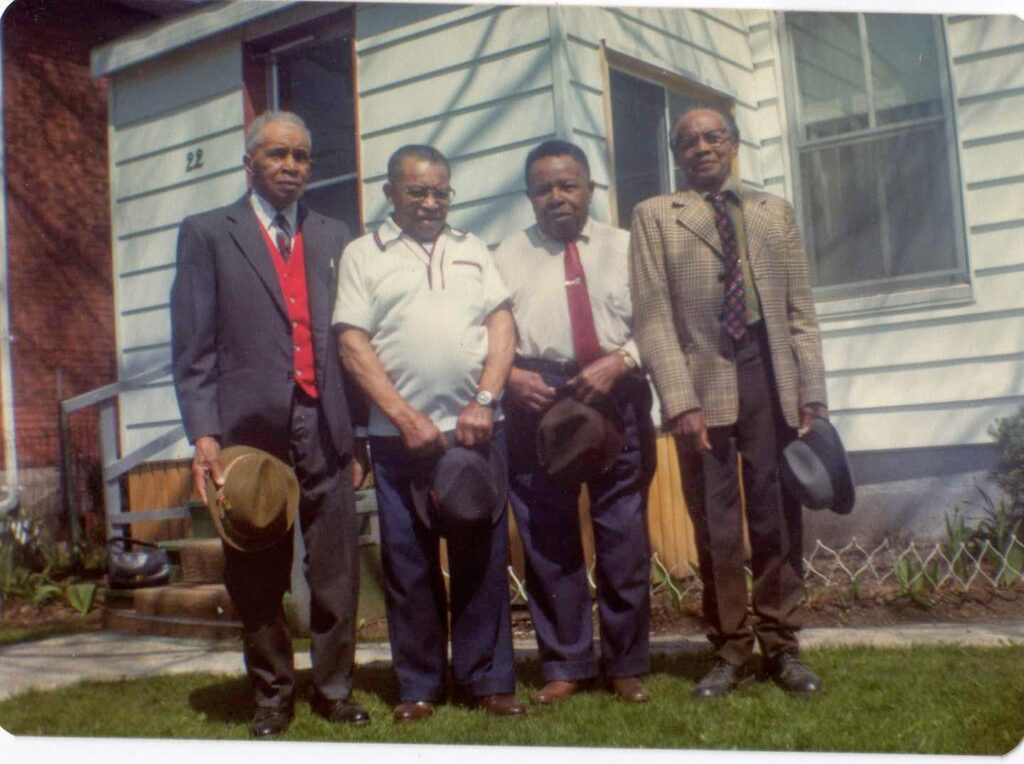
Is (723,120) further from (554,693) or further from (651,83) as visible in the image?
(554,693)

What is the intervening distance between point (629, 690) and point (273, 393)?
1.30m

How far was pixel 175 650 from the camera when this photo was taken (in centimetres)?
354

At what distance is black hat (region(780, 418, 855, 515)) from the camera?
2863mm

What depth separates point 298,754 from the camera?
2.84m

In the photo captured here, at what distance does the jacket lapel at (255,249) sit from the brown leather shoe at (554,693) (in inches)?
50.8

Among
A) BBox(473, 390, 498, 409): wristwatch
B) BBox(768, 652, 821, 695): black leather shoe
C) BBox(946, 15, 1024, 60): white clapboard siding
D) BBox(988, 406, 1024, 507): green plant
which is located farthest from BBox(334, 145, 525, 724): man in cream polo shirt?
BBox(946, 15, 1024, 60): white clapboard siding

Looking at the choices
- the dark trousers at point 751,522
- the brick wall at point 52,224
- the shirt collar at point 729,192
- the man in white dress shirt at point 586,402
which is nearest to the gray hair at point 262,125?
the man in white dress shirt at point 586,402

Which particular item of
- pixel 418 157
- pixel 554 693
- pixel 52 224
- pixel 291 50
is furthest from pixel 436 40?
pixel 554 693

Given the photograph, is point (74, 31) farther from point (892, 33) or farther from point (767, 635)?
point (767, 635)

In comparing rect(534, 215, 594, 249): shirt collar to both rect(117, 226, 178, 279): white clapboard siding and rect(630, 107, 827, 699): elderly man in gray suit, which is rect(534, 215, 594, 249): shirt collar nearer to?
rect(630, 107, 827, 699): elderly man in gray suit

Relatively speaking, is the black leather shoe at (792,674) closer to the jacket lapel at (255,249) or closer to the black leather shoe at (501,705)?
the black leather shoe at (501,705)

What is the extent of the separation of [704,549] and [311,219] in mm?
1481

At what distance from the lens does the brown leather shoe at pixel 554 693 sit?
2.91m

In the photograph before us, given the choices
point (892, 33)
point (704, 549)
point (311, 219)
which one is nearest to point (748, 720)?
point (704, 549)
